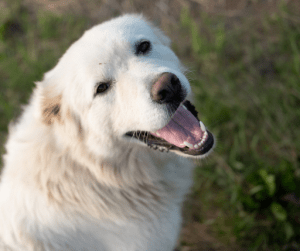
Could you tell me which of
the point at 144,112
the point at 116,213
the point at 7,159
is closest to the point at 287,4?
the point at 144,112

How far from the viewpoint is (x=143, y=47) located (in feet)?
6.75

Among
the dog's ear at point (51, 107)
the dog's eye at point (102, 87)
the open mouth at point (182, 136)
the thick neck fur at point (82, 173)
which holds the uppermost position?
the dog's eye at point (102, 87)

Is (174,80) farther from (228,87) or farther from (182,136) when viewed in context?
(228,87)

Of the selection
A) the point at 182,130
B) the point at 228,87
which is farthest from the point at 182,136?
the point at 228,87

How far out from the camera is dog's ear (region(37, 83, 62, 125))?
202 centimetres

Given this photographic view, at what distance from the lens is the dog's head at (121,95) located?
1.82 m

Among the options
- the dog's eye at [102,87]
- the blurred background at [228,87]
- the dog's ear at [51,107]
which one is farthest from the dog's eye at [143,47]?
the dog's ear at [51,107]

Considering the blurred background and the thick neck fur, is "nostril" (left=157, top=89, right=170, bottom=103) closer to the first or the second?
the thick neck fur

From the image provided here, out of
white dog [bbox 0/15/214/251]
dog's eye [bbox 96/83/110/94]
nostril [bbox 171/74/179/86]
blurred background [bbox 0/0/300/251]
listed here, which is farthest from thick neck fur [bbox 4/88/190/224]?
blurred background [bbox 0/0/300/251]

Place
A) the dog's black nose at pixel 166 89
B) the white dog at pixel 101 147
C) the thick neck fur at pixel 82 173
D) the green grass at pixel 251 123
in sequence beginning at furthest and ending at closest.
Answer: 1. the green grass at pixel 251 123
2. the thick neck fur at pixel 82 173
3. the white dog at pixel 101 147
4. the dog's black nose at pixel 166 89

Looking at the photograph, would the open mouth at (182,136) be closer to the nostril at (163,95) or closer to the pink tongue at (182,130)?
the pink tongue at (182,130)

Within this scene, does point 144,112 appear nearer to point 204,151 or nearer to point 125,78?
point 125,78

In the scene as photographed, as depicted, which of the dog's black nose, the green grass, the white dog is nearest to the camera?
the dog's black nose

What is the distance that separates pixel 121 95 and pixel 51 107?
57cm
